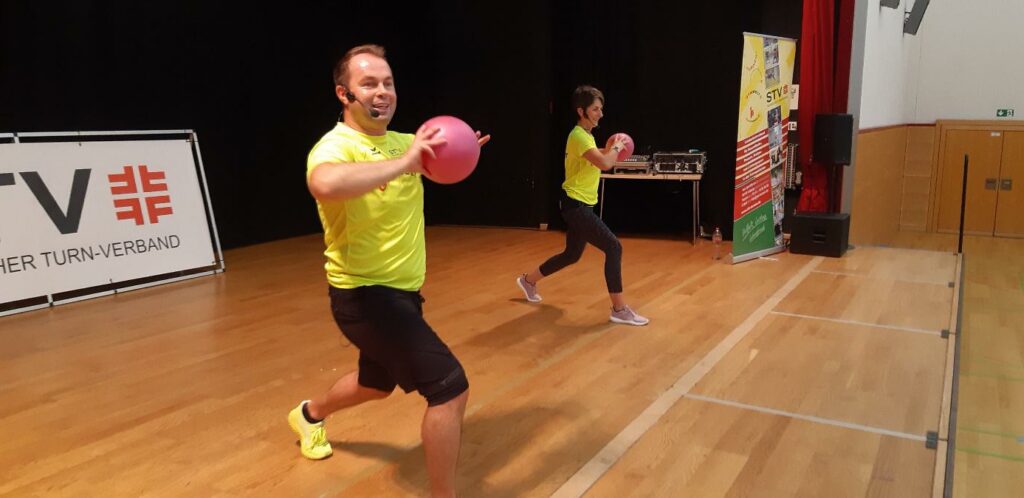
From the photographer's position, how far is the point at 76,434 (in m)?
3.11

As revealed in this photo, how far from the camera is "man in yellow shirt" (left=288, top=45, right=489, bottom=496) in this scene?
2170mm

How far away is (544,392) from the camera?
138 inches

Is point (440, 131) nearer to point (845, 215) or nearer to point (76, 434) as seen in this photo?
point (76, 434)

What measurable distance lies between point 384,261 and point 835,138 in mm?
5650

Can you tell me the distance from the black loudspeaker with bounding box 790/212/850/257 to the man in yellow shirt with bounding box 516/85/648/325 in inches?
117

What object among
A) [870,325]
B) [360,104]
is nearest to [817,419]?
[870,325]

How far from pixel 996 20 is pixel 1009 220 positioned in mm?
2630

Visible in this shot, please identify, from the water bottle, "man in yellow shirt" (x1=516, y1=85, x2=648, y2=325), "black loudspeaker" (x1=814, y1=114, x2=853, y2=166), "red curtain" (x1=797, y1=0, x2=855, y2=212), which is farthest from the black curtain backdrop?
"man in yellow shirt" (x1=516, y1=85, x2=648, y2=325)

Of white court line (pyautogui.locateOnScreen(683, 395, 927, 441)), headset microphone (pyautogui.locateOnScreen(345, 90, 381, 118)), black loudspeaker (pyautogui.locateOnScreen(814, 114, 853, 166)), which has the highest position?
headset microphone (pyautogui.locateOnScreen(345, 90, 381, 118))

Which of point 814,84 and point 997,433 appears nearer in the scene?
point 997,433

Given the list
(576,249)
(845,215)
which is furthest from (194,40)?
(845,215)

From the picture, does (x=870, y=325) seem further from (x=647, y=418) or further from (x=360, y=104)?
(x=360, y=104)

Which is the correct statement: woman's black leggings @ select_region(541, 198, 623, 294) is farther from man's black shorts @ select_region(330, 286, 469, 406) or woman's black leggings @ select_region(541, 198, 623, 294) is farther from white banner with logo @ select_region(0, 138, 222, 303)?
white banner with logo @ select_region(0, 138, 222, 303)

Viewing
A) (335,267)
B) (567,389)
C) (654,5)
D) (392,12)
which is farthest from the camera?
(392,12)
